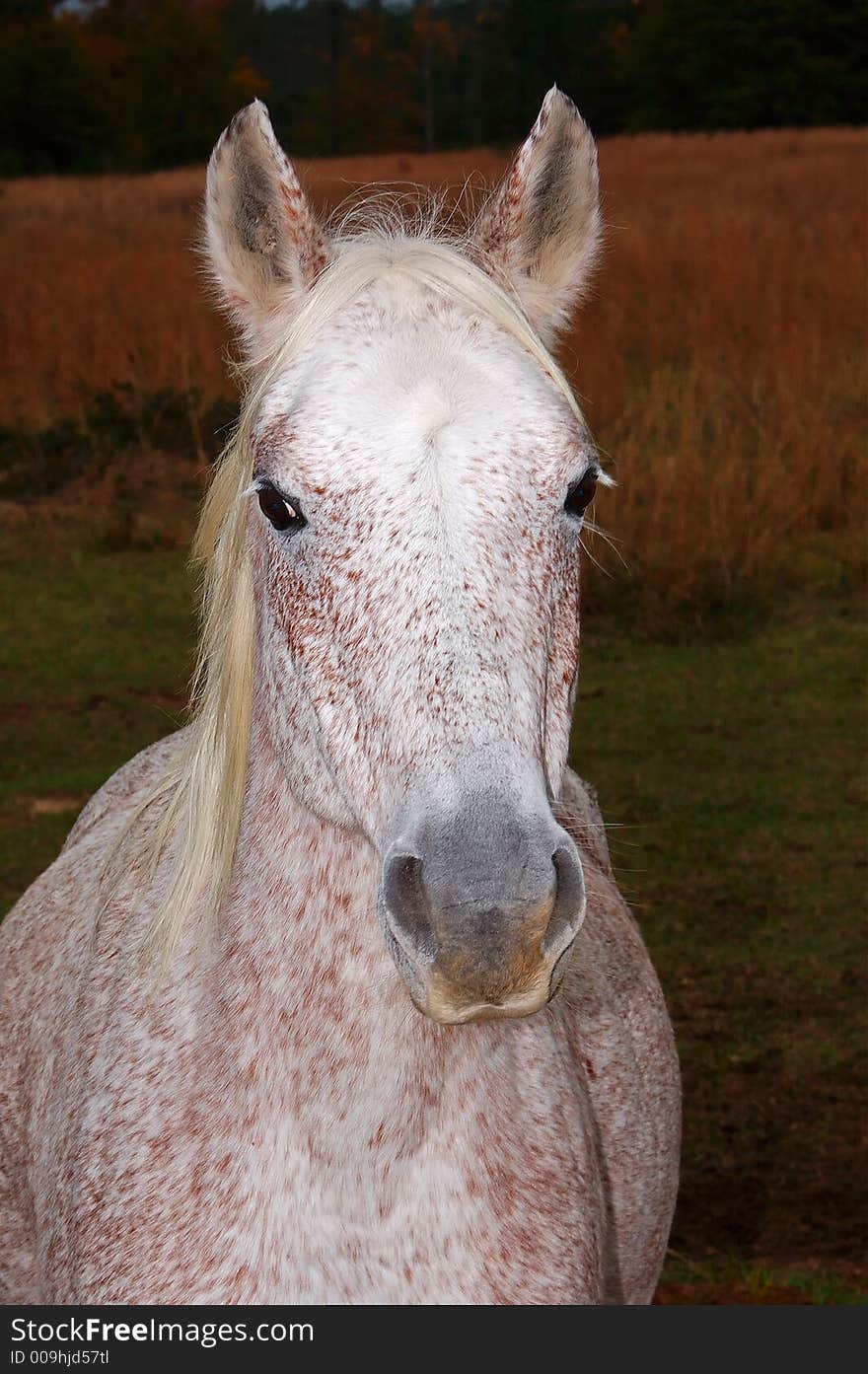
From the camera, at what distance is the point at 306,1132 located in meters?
2.19

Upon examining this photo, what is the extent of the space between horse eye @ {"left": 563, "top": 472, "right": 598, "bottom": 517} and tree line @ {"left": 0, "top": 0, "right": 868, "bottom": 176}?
831 inches

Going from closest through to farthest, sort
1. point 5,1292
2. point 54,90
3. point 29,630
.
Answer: point 5,1292, point 29,630, point 54,90

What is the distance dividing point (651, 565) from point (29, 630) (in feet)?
13.8

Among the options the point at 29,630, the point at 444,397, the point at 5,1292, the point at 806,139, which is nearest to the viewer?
the point at 444,397

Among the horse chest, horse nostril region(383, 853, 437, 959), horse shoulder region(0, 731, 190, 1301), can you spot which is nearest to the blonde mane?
the horse chest

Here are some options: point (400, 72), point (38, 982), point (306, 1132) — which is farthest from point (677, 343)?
point (400, 72)

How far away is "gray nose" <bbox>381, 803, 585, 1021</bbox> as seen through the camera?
5.74 feet

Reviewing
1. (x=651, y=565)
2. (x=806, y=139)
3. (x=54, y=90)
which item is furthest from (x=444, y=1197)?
(x=54, y=90)

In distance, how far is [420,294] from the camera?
2314mm

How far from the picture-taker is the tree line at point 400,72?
23.3m

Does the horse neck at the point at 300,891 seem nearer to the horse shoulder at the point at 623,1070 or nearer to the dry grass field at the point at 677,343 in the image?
the horse shoulder at the point at 623,1070

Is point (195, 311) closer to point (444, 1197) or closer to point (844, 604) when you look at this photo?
point (844, 604)

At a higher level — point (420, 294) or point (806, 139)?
point (420, 294)

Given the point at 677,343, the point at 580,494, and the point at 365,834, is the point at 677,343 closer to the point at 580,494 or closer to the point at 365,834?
the point at 580,494
